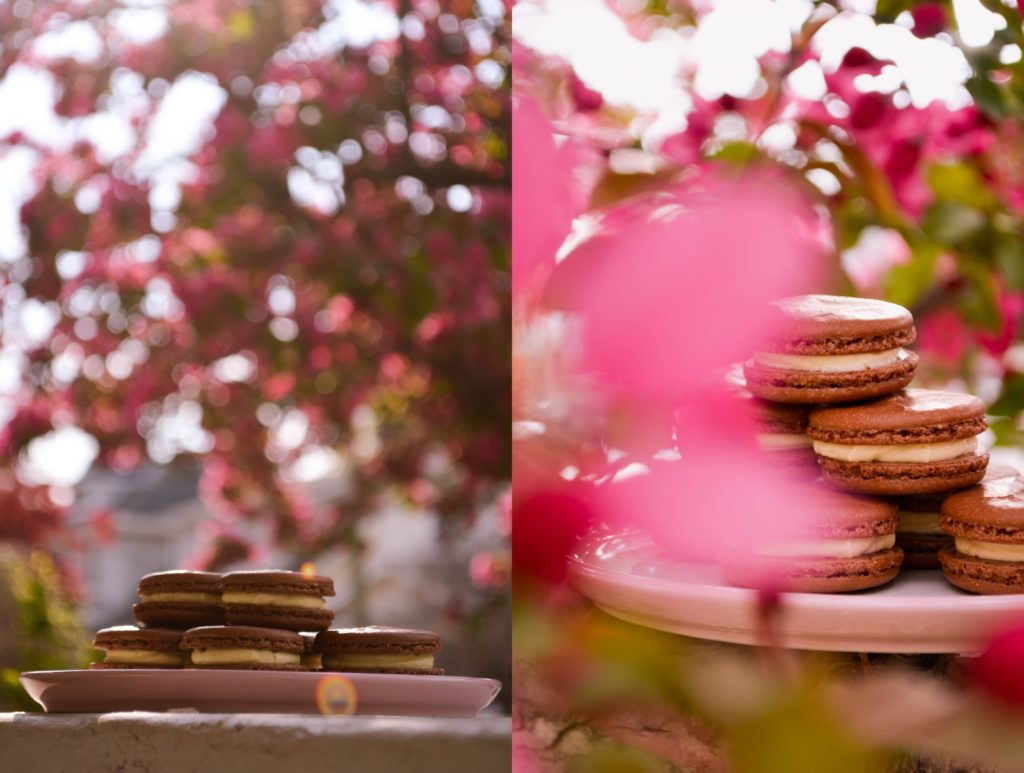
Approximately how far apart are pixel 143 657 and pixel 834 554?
550 mm

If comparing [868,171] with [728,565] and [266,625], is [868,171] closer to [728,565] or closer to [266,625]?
[728,565]

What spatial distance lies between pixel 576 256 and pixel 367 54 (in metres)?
1.77

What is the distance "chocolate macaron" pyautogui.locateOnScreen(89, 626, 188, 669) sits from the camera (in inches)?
28.8

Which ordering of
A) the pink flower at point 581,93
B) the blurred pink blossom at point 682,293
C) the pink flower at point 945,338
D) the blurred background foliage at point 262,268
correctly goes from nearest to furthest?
the blurred pink blossom at point 682,293 < the pink flower at point 581,93 < the pink flower at point 945,338 < the blurred background foliage at point 262,268

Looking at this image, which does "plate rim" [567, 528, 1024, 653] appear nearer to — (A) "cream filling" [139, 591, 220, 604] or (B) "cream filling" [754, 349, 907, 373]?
(B) "cream filling" [754, 349, 907, 373]

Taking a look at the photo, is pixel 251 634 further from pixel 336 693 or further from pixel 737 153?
pixel 737 153

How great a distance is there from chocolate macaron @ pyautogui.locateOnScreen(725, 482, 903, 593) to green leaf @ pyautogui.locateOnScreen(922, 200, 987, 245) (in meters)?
0.30

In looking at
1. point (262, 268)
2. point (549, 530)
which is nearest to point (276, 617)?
point (549, 530)

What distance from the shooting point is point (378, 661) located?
69cm

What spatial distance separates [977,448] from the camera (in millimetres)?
416

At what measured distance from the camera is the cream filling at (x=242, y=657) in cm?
67

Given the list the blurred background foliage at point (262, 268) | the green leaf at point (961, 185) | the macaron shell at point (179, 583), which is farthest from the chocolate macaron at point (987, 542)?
the blurred background foliage at point (262, 268)

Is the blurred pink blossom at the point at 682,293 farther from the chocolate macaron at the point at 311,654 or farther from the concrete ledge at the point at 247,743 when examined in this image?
the chocolate macaron at the point at 311,654

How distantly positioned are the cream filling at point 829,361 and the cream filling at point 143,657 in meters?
0.52
